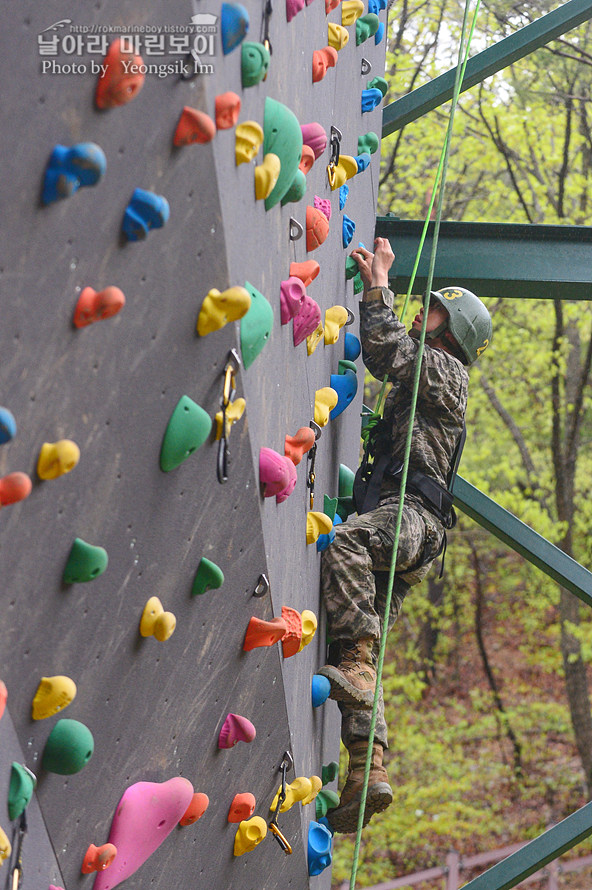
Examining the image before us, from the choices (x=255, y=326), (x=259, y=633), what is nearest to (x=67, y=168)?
(x=255, y=326)

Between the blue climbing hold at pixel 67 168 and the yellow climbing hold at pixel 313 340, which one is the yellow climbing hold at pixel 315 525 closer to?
the yellow climbing hold at pixel 313 340

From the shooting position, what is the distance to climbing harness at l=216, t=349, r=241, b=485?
216cm

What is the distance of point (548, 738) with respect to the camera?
1388cm

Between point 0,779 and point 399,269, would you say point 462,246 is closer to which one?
point 399,269

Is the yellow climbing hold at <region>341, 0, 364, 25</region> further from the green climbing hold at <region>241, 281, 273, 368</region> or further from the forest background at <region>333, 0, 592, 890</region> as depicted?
the forest background at <region>333, 0, 592, 890</region>

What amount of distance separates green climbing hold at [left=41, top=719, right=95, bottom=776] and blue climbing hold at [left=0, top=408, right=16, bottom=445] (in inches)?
23.7

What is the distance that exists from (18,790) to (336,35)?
7.91ft

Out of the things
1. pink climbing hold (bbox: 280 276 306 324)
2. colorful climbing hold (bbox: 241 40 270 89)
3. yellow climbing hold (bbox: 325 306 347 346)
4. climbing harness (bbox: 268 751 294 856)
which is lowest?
climbing harness (bbox: 268 751 294 856)

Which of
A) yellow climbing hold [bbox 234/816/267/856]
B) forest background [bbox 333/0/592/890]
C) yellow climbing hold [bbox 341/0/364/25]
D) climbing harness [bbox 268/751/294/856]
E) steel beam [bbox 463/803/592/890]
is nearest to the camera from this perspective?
yellow climbing hold [bbox 234/816/267/856]

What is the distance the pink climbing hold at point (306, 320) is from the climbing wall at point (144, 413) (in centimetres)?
5

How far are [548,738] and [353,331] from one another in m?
11.2

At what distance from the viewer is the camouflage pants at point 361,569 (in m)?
3.53

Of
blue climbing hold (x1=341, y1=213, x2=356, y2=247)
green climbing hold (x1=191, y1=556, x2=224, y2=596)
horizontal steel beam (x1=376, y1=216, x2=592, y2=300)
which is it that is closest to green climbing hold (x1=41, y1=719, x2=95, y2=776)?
green climbing hold (x1=191, y1=556, x2=224, y2=596)

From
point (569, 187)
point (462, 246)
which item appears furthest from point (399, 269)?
point (569, 187)
